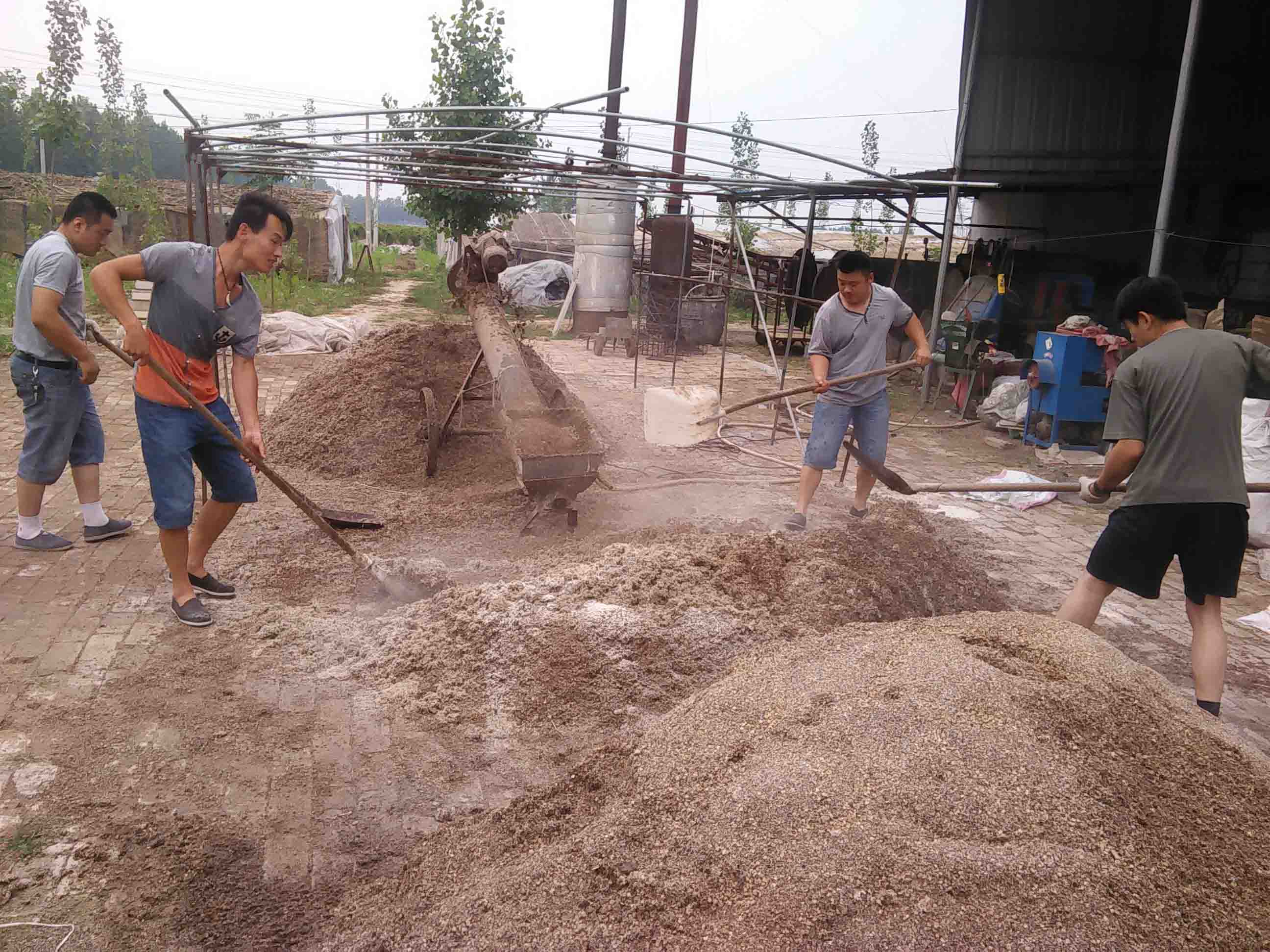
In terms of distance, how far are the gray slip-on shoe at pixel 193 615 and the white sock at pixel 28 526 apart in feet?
4.66

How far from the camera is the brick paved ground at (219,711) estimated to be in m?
2.86

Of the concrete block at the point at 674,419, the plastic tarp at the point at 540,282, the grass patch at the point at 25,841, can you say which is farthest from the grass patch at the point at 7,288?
the plastic tarp at the point at 540,282

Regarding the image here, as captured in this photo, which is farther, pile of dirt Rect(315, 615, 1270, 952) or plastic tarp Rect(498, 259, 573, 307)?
plastic tarp Rect(498, 259, 573, 307)

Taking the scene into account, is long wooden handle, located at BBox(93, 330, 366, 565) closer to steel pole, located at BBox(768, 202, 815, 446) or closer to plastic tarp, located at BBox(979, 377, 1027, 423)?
steel pole, located at BBox(768, 202, 815, 446)

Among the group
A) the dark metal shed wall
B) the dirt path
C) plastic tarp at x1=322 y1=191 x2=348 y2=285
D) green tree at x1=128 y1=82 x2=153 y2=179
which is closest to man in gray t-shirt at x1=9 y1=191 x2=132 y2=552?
the dark metal shed wall

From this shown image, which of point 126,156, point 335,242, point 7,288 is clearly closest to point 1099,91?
point 7,288

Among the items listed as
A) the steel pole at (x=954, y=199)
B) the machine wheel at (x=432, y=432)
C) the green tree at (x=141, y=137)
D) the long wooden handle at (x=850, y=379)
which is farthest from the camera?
the green tree at (x=141, y=137)

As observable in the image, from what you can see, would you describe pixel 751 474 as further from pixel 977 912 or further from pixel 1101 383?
pixel 977 912

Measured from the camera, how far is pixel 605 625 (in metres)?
3.82

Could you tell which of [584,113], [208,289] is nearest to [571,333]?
[584,113]

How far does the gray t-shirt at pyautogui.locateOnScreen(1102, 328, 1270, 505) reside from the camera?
135 inches

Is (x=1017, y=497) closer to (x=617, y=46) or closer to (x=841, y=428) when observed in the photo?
(x=841, y=428)

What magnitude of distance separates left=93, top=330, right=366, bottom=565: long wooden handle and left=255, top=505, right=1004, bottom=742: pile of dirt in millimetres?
463

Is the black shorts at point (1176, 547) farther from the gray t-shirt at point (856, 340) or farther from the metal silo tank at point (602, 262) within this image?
the metal silo tank at point (602, 262)
